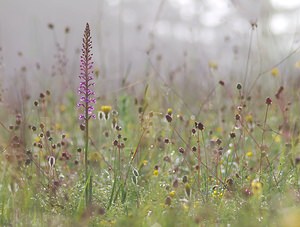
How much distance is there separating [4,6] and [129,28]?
4038 millimetres

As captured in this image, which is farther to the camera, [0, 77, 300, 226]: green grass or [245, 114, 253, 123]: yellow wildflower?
[245, 114, 253, 123]: yellow wildflower

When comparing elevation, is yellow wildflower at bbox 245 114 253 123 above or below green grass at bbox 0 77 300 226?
above

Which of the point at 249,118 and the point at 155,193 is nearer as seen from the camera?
the point at 155,193

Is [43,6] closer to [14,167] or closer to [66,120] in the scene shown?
[66,120]

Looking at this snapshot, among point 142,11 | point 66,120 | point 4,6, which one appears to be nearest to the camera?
point 66,120

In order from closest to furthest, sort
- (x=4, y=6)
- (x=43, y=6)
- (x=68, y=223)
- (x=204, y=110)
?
1. (x=68, y=223)
2. (x=204, y=110)
3. (x=4, y=6)
4. (x=43, y=6)

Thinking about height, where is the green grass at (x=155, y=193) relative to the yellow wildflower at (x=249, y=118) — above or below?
below

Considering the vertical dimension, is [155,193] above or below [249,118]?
below

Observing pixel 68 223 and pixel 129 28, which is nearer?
pixel 68 223

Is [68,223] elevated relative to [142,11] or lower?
lower

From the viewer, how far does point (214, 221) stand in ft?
6.03

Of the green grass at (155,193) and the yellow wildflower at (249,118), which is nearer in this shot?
the green grass at (155,193)

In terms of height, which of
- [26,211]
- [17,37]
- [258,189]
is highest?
[17,37]

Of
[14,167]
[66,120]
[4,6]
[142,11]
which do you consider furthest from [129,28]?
[14,167]
